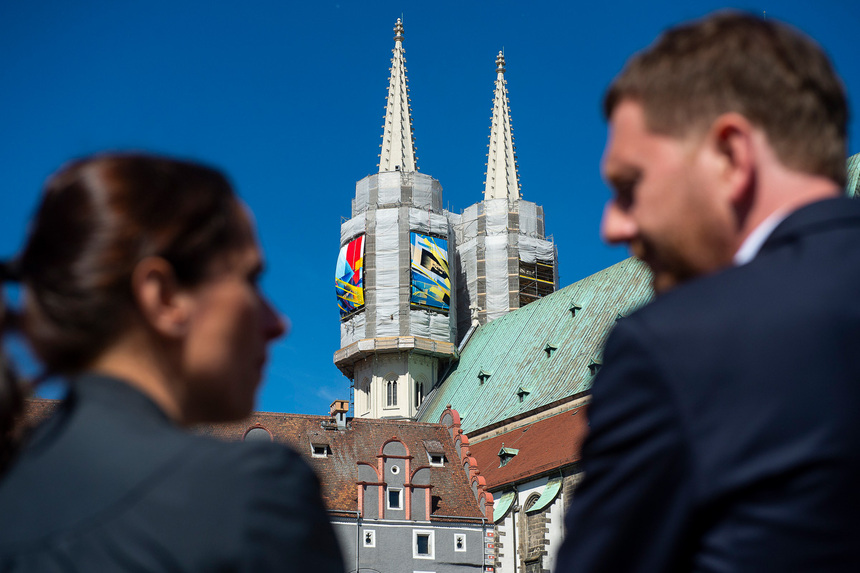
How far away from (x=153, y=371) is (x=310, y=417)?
31.4 meters

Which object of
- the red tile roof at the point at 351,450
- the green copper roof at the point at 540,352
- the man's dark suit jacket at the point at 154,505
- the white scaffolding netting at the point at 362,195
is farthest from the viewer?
the white scaffolding netting at the point at 362,195

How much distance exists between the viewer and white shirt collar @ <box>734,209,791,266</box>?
173cm

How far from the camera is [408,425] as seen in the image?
1341 inches

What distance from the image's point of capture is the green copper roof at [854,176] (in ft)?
118

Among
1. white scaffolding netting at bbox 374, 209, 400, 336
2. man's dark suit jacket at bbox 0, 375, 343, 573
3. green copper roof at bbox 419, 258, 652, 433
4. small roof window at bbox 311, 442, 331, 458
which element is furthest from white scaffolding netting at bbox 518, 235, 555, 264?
man's dark suit jacket at bbox 0, 375, 343, 573

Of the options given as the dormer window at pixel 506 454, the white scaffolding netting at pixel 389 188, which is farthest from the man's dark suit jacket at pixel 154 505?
the white scaffolding netting at pixel 389 188

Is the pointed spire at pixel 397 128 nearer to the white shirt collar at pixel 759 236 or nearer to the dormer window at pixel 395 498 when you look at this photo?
the dormer window at pixel 395 498

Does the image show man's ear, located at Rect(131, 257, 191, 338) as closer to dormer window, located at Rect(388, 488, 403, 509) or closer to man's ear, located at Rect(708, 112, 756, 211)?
man's ear, located at Rect(708, 112, 756, 211)

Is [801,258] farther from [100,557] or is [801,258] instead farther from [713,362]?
[100,557]

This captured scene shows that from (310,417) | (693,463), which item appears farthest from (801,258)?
(310,417)

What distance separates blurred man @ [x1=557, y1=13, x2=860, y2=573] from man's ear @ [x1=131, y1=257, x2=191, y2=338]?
2.24 ft

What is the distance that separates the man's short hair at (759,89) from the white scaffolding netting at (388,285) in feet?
152

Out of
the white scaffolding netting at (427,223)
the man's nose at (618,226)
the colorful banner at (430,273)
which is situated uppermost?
the white scaffolding netting at (427,223)

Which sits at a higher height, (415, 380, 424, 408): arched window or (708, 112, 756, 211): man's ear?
(415, 380, 424, 408): arched window
